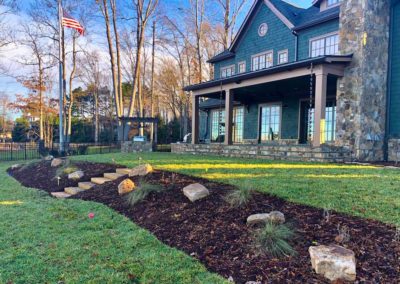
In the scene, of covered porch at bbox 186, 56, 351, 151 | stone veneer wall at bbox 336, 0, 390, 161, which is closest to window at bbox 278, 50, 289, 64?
covered porch at bbox 186, 56, 351, 151

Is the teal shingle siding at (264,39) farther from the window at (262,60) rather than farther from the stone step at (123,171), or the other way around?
the stone step at (123,171)

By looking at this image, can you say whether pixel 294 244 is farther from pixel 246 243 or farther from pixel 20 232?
pixel 20 232

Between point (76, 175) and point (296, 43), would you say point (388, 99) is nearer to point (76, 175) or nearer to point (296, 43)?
point (296, 43)

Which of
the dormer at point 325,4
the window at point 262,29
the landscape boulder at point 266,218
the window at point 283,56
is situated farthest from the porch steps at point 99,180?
the dormer at point 325,4

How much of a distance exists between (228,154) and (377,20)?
6.63m

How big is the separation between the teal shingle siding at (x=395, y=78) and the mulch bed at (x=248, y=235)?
7.48 metres

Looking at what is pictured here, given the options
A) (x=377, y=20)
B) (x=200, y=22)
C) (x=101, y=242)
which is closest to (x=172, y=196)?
(x=101, y=242)

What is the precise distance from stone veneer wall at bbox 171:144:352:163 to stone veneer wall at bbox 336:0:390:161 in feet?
2.80

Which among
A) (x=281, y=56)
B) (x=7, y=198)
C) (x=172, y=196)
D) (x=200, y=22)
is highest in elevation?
(x=200, y=22)

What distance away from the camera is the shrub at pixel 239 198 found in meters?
4.09

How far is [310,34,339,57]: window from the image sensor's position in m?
11.0

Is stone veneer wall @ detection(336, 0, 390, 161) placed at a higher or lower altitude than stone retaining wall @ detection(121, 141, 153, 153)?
higher

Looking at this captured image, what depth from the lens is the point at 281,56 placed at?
13266 mm

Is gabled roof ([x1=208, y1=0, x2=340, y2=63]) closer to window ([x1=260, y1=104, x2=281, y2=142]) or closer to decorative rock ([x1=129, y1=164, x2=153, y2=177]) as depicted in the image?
window ([x1=260, y1=104, x2=281, y2=142])
